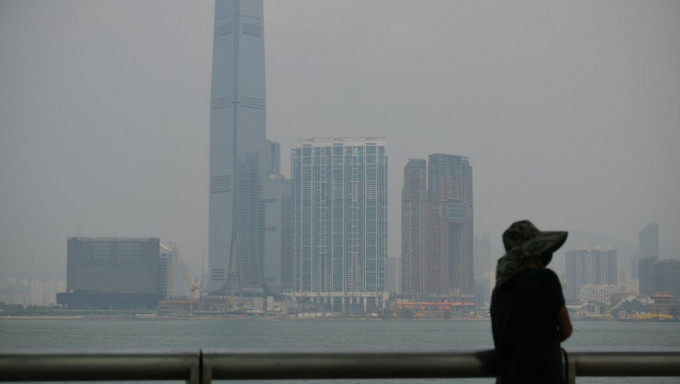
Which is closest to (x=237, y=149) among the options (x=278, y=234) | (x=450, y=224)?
(x=278, y=234)

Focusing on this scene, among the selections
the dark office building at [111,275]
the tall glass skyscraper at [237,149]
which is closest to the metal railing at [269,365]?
the dark office building at [111,275]

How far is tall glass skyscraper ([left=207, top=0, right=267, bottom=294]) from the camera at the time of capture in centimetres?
12862

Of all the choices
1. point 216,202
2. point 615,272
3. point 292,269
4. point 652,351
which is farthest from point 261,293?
point 652,351

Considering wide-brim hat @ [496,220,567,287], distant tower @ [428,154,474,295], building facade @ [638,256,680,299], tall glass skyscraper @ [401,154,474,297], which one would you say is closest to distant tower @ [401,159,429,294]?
tall glass skyscraper @ [401,154,474,297]

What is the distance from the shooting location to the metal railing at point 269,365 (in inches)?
64.2

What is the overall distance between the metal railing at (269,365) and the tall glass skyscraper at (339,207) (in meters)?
132

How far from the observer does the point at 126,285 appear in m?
114

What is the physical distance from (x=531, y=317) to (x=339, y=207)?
143842 millimetres

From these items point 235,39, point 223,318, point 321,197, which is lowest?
point 223,318

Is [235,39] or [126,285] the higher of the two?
[235,39]

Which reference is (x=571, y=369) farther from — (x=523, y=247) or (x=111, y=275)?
(x=111, y=275)

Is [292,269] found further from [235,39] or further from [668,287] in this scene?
[668,287]

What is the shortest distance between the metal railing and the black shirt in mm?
49

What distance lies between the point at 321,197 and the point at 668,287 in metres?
54.8
